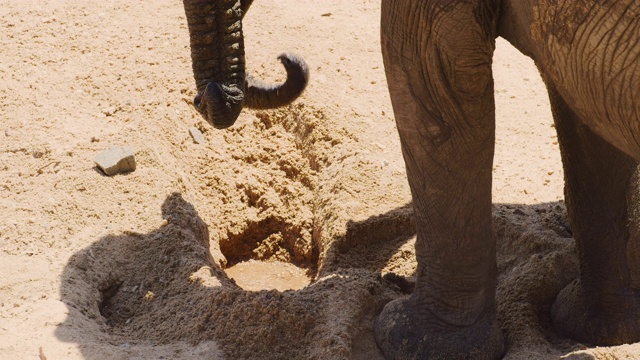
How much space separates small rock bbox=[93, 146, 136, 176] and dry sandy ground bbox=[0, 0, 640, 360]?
6 centimetres

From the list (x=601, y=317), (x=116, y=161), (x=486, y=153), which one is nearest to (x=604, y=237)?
(x=601, y=317)

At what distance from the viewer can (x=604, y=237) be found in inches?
153

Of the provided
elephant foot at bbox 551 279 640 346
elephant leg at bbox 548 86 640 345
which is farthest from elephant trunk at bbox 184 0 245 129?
elephant foot at bbox 551 279 640 346

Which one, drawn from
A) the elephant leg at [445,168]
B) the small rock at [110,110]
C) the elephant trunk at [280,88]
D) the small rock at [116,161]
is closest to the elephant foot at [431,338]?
the elephant leg at [445,168]

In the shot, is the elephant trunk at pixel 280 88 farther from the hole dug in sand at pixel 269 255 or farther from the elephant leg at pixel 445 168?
the hole dug in sand at pixel 269 255

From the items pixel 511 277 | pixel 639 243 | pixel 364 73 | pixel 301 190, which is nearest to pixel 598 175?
pixel 639 243

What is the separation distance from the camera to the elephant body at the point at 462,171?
331 centimetres

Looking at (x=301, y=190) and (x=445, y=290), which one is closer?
(x=445, y=290)

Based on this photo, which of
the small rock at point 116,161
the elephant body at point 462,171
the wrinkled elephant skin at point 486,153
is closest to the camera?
the wrinkled elephant skin at point 486,153

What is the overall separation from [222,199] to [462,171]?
2135mm

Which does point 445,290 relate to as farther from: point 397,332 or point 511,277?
point 511,277

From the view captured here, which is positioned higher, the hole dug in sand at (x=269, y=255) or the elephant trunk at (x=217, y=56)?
the elephant trunk at (x=217, y=56)

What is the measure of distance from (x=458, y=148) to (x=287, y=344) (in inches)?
39.9

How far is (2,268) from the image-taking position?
171 inches
